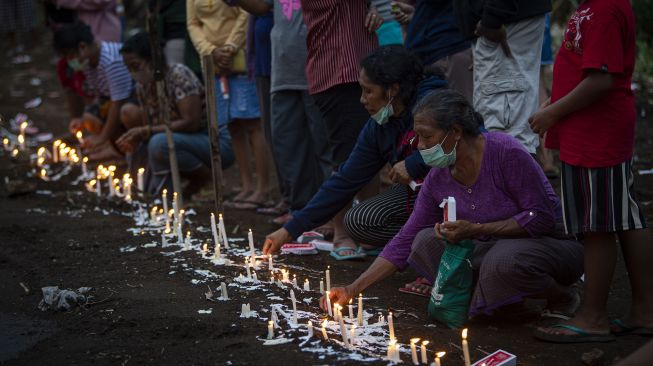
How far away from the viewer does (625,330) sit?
3959 mm

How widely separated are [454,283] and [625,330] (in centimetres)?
79

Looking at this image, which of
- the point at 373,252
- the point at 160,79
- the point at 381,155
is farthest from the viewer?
the point at 160,79

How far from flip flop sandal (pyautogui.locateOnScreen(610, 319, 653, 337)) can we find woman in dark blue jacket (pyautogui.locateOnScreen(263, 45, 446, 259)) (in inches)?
51.4

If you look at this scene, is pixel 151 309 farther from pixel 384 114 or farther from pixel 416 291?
pixel 384 114

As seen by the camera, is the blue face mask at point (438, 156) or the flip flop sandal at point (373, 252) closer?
the blue face mask at point (438, 156)

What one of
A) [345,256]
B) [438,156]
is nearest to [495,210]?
[438,156]

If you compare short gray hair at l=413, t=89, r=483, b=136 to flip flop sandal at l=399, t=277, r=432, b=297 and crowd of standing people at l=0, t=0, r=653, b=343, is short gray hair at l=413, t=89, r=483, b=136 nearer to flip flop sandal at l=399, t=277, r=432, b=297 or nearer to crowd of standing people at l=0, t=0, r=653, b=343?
crowd of standing people at l=0, t=0, r=653, b=343

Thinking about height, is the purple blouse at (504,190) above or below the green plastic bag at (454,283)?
above

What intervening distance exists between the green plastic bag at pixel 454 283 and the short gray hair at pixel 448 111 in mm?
530

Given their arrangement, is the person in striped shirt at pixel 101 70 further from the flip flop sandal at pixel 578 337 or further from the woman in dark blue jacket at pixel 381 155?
the flip flop sandal at pixel 578 337

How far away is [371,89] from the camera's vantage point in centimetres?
481

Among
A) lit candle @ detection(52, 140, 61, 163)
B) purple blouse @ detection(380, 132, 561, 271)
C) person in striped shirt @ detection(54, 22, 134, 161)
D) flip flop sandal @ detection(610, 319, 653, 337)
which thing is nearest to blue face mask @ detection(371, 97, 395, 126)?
purple blouse @ detection(380, 132, 561, 271)

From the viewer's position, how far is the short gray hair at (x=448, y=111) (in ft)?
13.1

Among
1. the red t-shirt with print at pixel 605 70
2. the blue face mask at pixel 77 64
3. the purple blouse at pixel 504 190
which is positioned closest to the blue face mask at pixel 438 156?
the purple blouse at pixel 504 190
